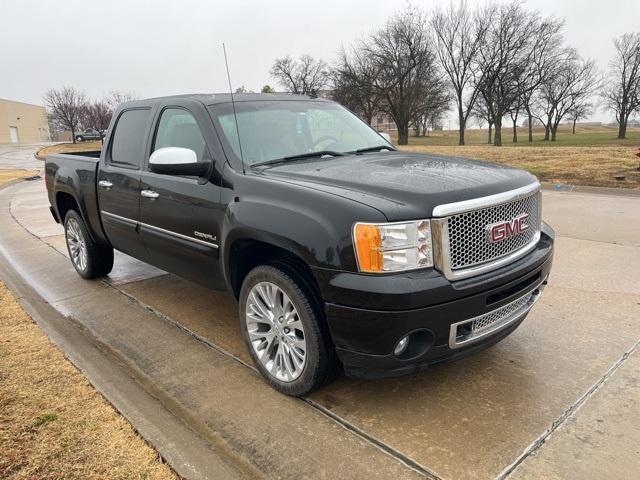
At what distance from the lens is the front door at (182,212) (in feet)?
11.2

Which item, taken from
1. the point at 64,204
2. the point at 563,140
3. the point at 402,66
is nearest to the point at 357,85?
the point at 402,66

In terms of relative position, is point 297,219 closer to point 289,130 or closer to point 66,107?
point 289,130

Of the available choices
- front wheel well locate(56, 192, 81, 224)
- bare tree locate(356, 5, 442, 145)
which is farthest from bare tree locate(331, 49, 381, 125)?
front wheel well locate(56, 192, 81, 224)

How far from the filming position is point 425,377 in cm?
320

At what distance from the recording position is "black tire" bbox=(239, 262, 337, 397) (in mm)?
2715

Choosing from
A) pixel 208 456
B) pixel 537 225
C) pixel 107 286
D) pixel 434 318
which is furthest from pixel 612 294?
pixel 107 286

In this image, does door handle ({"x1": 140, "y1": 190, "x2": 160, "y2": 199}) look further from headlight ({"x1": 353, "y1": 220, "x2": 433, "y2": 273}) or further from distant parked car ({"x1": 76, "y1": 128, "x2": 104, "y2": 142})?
distant parked car ({"x1": 76, "y1": 128, "x2": 104, "y2": 142})

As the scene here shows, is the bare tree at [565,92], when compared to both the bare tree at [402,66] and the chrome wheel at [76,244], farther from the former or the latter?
the chrome wheel at [76,244]

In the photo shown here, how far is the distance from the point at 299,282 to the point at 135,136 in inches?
99.9

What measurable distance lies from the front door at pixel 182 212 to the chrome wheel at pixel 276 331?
1.57ft

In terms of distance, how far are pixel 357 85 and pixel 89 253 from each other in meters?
42.8

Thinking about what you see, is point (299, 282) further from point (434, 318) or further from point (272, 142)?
point (272, 142)

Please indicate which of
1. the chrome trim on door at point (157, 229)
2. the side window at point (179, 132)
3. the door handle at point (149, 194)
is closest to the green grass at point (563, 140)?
the side window at point (179, 132)

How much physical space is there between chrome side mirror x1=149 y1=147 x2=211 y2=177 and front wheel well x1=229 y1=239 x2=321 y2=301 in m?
0.60
